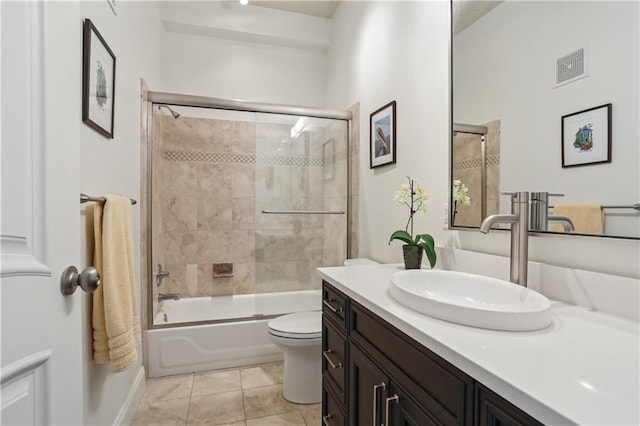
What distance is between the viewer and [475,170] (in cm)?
137

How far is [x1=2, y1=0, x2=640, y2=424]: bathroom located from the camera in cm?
68

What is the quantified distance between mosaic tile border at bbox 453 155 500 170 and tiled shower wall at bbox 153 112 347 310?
1.28 m

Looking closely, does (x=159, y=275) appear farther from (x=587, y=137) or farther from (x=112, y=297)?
(x=587, y=137)

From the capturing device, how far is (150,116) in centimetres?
230

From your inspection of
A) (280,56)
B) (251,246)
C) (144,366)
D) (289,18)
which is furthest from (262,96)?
(144,366)

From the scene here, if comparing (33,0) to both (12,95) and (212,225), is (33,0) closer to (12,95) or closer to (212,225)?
(12,95)

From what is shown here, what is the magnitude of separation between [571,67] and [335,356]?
1.33m

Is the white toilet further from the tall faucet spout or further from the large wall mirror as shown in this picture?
the tall faucet spout

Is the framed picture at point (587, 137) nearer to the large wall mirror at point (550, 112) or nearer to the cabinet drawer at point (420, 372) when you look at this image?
the large wall mirror at point (550, 112)

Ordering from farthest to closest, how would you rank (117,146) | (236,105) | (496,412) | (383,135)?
(236,105)
(383,135)
(117,146)
(496,412)

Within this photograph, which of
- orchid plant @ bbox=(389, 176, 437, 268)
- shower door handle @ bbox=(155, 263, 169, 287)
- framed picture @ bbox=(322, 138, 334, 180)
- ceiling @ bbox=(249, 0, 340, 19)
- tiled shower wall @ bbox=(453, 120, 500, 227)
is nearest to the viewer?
tiled shower wall @ bbox=(453, 120, 500, 227)

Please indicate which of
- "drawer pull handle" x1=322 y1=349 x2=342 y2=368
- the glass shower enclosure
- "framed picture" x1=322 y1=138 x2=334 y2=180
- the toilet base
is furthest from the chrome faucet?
"framed picture" x1=322 y1=138 x2=334 y2=180

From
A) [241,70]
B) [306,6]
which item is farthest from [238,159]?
[306,6]

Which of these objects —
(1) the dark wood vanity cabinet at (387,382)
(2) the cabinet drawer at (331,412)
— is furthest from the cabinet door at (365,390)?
(2) the cabinet drawer at (331,412)
